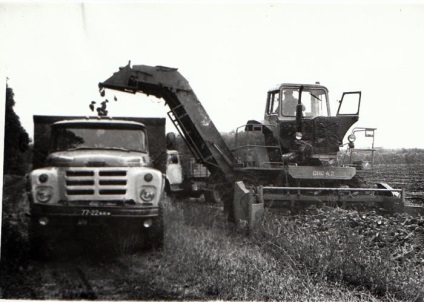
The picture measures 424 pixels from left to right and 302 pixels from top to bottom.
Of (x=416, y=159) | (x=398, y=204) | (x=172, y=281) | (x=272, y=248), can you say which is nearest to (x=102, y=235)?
(x=172, y=281)

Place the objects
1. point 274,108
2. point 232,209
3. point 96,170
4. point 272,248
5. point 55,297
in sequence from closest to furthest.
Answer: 1. point 55,297
2. point 96,170
3. point 272,248
4. point 232,209
5. point 274,108

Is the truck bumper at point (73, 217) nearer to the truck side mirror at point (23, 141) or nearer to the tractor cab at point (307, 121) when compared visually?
the truck side mirror at point (23, 141)

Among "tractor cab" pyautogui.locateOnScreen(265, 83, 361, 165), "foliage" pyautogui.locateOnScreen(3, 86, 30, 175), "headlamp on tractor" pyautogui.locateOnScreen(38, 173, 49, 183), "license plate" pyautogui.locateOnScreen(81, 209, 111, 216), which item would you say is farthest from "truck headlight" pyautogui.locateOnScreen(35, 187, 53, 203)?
"tractor cab" pyautogui.locateOnScreen(265, 83, 361, 165)

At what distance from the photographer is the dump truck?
20.0 feet

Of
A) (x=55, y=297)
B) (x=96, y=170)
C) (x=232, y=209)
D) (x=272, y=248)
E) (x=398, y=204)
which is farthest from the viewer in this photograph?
(x=232, y=209)

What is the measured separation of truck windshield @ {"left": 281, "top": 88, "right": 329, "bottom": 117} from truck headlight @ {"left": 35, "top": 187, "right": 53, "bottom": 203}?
5.65m

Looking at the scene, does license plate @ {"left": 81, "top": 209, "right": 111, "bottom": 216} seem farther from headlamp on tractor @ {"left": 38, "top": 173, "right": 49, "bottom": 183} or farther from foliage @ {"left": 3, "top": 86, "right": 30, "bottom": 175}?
foliage @ {"left": 3, "top": 86, "right": 30, "bottom": 175}

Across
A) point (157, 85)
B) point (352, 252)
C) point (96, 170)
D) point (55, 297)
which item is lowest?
point (55, 297)

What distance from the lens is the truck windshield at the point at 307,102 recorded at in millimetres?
10180

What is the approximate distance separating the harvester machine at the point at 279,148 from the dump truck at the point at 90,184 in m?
2.17

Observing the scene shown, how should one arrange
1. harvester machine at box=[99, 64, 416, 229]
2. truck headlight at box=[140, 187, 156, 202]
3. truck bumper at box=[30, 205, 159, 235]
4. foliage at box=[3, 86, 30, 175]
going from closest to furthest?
truck bumper at box=[30, 205, 159, 235] < truck headlight at box=[140, 187, 156, 202] < foliage at box=[3, 86, 30, 175] < harvester machine at box=[99, 64, 416, 229]

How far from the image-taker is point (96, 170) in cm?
625

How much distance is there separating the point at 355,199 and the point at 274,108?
113 inches

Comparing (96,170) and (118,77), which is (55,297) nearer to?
(96,170)
